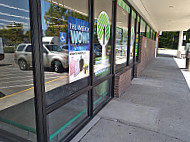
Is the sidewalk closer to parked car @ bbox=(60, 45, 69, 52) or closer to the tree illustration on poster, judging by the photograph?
the tree illustration on poster

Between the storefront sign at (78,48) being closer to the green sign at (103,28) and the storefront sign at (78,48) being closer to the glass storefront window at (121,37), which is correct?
the green sign at (103,28)

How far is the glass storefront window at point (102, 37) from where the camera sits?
3.50 metres

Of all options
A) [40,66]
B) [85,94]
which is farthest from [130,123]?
[40,66]

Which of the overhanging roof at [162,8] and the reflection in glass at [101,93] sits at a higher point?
the overhanging roof at [162,8]

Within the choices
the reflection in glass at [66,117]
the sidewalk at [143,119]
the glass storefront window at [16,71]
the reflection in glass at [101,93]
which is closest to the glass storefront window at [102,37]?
the reflection in glass at [101,93]

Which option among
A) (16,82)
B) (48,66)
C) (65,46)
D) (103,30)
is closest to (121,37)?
(103,30)

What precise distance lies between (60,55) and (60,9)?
721 millimetres

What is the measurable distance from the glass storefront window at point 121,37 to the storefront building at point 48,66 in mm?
993

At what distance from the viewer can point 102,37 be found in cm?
381

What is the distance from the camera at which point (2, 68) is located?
222 centimetres

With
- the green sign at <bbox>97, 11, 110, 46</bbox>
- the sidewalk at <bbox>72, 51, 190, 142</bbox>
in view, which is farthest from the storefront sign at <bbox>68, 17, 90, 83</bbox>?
the sidewalk at <bbox>72, 51, 190, 142</bbox>

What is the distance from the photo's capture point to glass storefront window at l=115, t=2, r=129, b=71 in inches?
188

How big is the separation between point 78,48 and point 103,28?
131 cm

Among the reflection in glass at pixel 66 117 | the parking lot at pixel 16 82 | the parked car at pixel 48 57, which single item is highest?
the parked car at pixel 48 57
